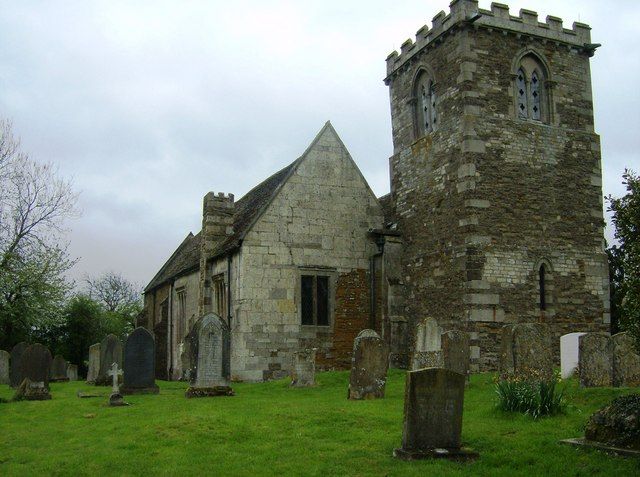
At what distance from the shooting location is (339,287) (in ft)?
78.1

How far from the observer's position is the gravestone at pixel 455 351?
51.7 feet

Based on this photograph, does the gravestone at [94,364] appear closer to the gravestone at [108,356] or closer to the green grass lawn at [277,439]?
the gravestone at [108,356]

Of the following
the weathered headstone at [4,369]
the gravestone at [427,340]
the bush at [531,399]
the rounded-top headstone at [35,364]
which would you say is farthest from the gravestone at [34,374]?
the bush at [531,399]

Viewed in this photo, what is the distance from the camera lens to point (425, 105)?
24609 mm

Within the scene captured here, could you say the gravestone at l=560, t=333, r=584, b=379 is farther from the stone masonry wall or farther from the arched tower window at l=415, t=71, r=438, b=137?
the arched tower window at l=415, t=71, r=438, b=137

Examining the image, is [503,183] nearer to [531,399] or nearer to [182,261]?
[531,399]

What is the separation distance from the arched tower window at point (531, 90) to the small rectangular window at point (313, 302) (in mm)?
8680

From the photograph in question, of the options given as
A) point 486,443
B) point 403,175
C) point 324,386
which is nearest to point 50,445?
point 486,443

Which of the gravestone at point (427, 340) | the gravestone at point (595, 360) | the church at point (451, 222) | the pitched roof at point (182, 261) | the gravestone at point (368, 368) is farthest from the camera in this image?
the pitched roof at point (182, 261)

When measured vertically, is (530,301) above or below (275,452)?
above

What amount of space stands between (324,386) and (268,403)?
3.92 meters

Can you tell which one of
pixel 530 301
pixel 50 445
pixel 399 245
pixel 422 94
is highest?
pixel 422 94

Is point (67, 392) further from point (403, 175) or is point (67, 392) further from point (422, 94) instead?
point (422, 94)

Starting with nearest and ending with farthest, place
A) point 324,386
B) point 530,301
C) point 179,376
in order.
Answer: point 324,386 < point 530,301 < point 179,376
